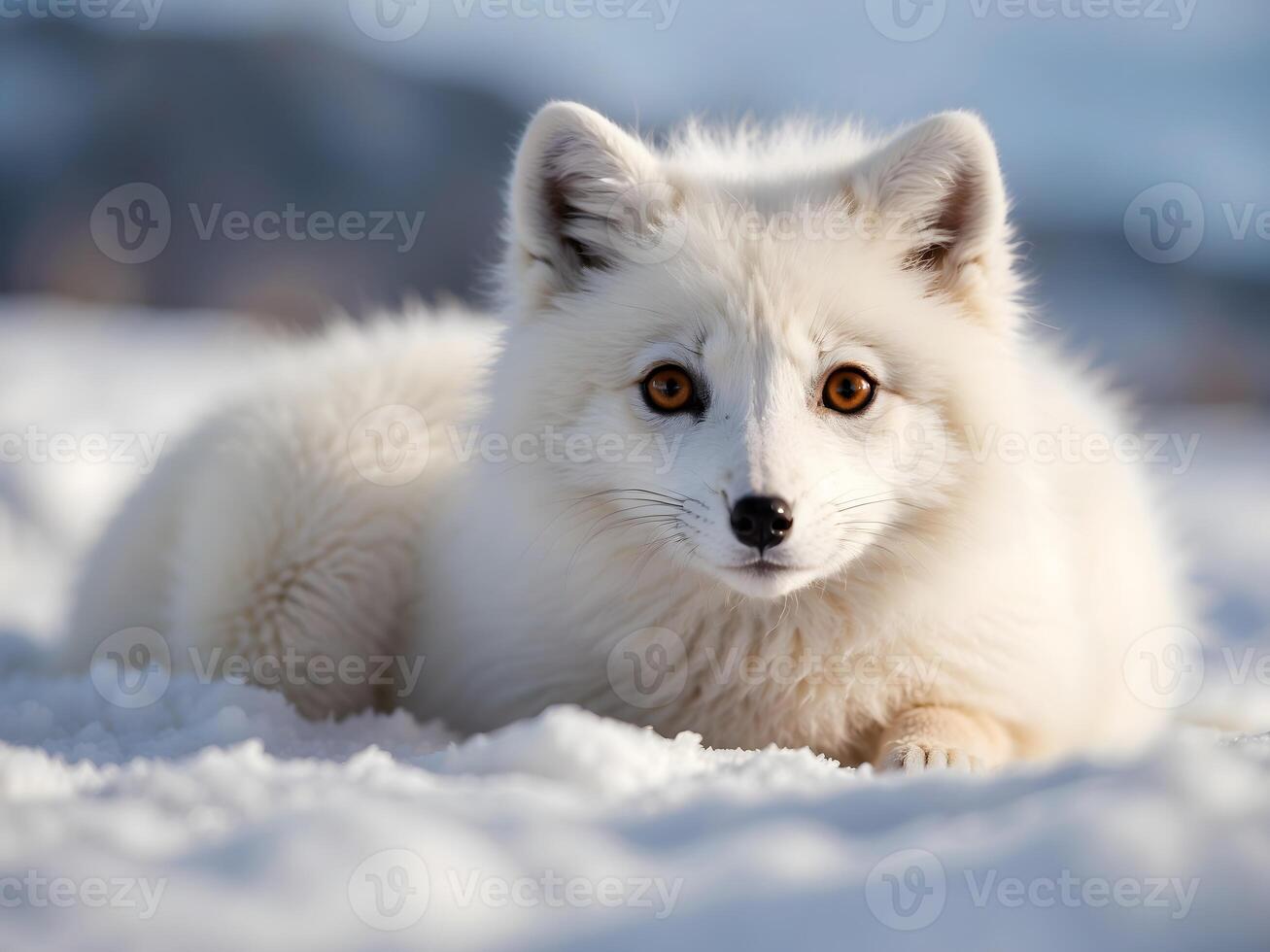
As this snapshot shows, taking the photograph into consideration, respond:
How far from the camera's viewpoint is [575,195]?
2.52 m

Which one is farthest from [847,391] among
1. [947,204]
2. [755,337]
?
[947,204]

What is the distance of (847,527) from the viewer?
207cm

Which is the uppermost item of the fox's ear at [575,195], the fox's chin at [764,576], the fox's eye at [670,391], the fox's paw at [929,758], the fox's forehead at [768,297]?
the fox's ear at [575,195]

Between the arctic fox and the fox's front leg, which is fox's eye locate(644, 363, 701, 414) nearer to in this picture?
the arctic fox

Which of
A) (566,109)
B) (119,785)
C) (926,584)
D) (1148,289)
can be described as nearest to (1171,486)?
(926,584)

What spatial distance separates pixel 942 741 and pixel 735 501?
75 cm

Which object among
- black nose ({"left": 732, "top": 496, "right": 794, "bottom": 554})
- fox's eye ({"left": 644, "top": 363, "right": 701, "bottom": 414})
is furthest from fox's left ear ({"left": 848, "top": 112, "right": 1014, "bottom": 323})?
black nose ({"left": 732, "top": 496, "right": 794, "bottom": 554})

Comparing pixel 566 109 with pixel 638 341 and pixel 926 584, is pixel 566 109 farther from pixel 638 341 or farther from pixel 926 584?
pixel 926 584

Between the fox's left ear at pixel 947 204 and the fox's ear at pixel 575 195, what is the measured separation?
52 centimetres

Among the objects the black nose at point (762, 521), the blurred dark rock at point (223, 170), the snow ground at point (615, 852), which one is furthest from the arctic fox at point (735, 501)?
the blurred dark rock at point (223, 170)

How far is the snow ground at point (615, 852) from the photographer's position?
42.3 inches

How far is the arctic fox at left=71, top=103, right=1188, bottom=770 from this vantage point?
2.13 meters

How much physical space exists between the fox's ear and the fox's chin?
89cm

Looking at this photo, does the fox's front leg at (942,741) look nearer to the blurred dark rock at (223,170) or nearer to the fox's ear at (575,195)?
the fox's ear at (575,195)
